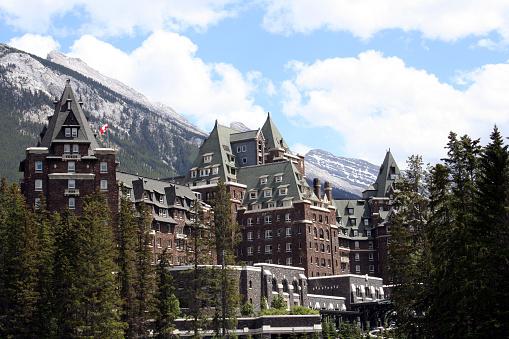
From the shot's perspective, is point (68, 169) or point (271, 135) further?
point (271, 135)

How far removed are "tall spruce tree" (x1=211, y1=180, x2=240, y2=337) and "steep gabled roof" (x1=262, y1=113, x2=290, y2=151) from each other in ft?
184

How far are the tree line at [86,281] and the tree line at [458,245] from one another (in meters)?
27.9

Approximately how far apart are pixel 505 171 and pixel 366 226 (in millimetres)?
96158

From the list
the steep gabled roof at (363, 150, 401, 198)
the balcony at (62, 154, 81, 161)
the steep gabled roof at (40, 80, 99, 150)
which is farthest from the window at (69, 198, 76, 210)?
the steep gabled roof at (363, 150, 401, 198)

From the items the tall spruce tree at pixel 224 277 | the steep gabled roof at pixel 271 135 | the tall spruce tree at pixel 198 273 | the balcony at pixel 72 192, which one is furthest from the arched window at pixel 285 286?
the steep gabled roof at pixel 271 135

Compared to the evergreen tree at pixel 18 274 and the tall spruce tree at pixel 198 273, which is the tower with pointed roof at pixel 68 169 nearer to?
the tall spruce tree at pixel 198 273

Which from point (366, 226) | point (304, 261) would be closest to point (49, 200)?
point (304, 261)

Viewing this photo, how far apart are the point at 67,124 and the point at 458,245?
6107 centimetres

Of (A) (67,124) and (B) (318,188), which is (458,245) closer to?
(A) (67,124)

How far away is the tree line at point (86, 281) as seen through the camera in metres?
76.6

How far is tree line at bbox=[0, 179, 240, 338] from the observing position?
76.6 m

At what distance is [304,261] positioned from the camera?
129250 mm

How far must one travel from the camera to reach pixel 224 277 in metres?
89.5

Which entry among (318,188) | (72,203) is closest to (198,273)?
(72,203)
